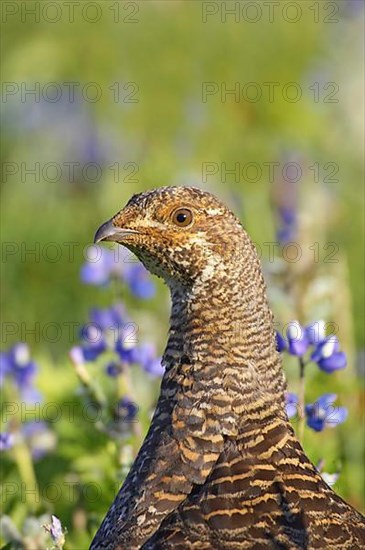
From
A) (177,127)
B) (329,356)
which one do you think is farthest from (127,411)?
(177,127)

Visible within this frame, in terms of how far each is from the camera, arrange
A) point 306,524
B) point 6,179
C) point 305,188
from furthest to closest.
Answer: point 6,179 → point 305,188 → point 306,524

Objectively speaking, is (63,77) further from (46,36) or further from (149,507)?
(149,507)

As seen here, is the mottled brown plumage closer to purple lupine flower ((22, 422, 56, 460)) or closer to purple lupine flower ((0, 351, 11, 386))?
purple lupine flower ((0, 351, 11, 386))

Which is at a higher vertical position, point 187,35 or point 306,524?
point 187,35

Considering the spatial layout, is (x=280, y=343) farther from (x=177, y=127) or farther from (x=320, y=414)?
(x=177, y=127)

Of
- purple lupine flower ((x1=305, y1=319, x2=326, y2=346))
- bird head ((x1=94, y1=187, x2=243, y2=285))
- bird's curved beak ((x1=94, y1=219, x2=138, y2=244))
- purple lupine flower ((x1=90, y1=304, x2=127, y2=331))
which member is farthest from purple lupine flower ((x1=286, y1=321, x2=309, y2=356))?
purple lupine flower ((x1=90, y1=304, x2=127, y2=331))

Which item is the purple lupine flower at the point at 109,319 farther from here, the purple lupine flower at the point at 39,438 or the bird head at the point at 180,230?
the bird head at the point at 180,230

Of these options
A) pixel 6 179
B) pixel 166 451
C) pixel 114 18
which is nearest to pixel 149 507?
pixel 166 451
